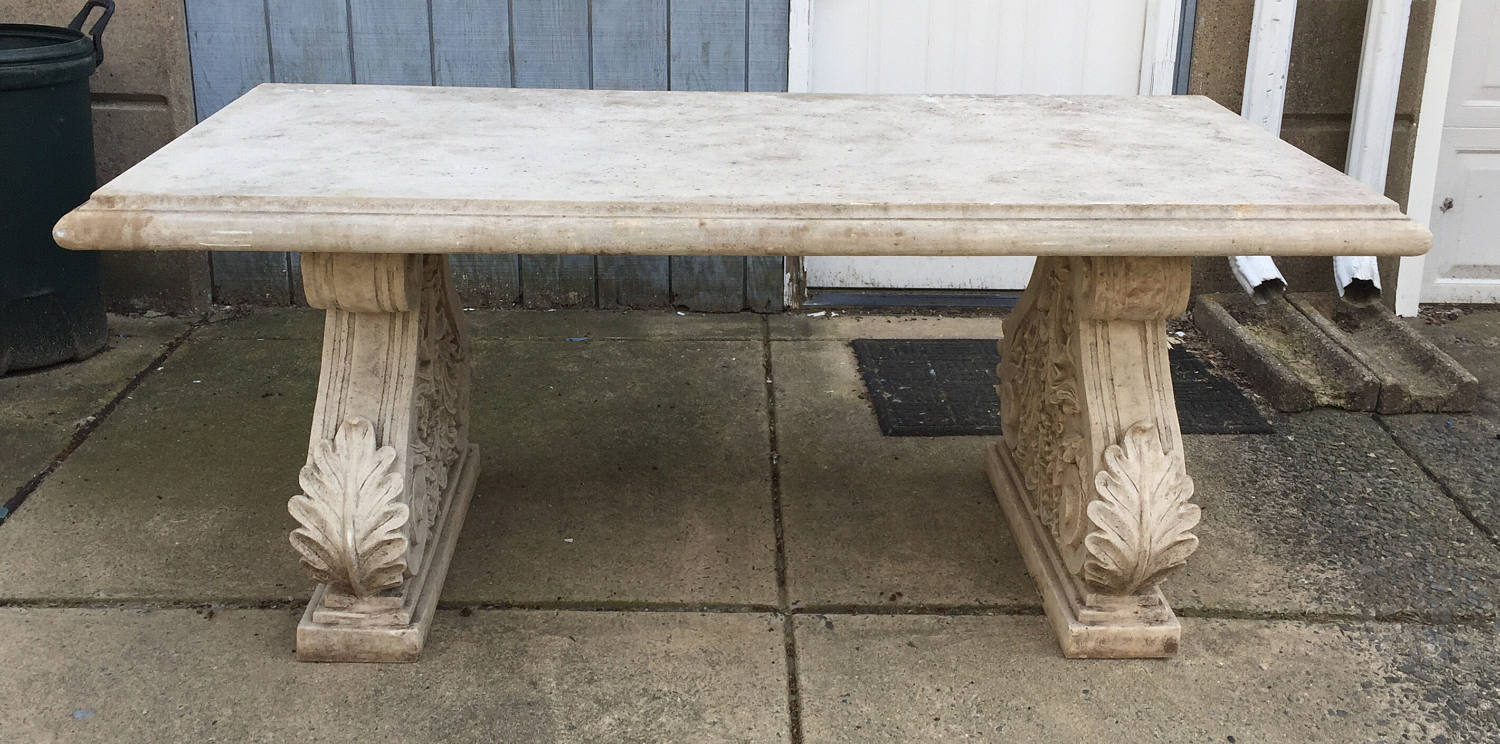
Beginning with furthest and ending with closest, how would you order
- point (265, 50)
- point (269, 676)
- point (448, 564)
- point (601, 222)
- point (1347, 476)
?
point (265, 50)
point (1347, 476)
point (448, 564)
point (269, 676)
point (601, 222)

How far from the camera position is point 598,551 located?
2670mm

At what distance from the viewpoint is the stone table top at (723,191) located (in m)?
1.94

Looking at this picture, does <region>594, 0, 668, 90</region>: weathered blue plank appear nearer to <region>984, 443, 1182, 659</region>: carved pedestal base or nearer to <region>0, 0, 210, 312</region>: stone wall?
<region>0, 0, 210, 312</region>: stone wall

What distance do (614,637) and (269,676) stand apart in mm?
591

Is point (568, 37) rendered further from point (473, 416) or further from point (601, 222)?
point (601, 222)

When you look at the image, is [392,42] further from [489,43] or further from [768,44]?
[768,44]

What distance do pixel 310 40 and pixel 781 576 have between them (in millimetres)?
2245

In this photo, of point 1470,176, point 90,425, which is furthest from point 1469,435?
point 90,425

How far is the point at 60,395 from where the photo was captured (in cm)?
339

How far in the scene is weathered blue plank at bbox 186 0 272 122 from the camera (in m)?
3.76

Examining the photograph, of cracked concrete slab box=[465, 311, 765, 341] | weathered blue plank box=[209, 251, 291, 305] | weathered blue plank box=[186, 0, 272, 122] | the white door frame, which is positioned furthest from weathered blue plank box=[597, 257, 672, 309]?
the white door frame

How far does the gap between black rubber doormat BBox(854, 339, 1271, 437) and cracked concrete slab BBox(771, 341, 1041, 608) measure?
2.6 inches

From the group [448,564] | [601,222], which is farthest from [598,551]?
[601,222]

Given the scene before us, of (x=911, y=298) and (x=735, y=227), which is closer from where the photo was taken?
(x=735, y=227)
